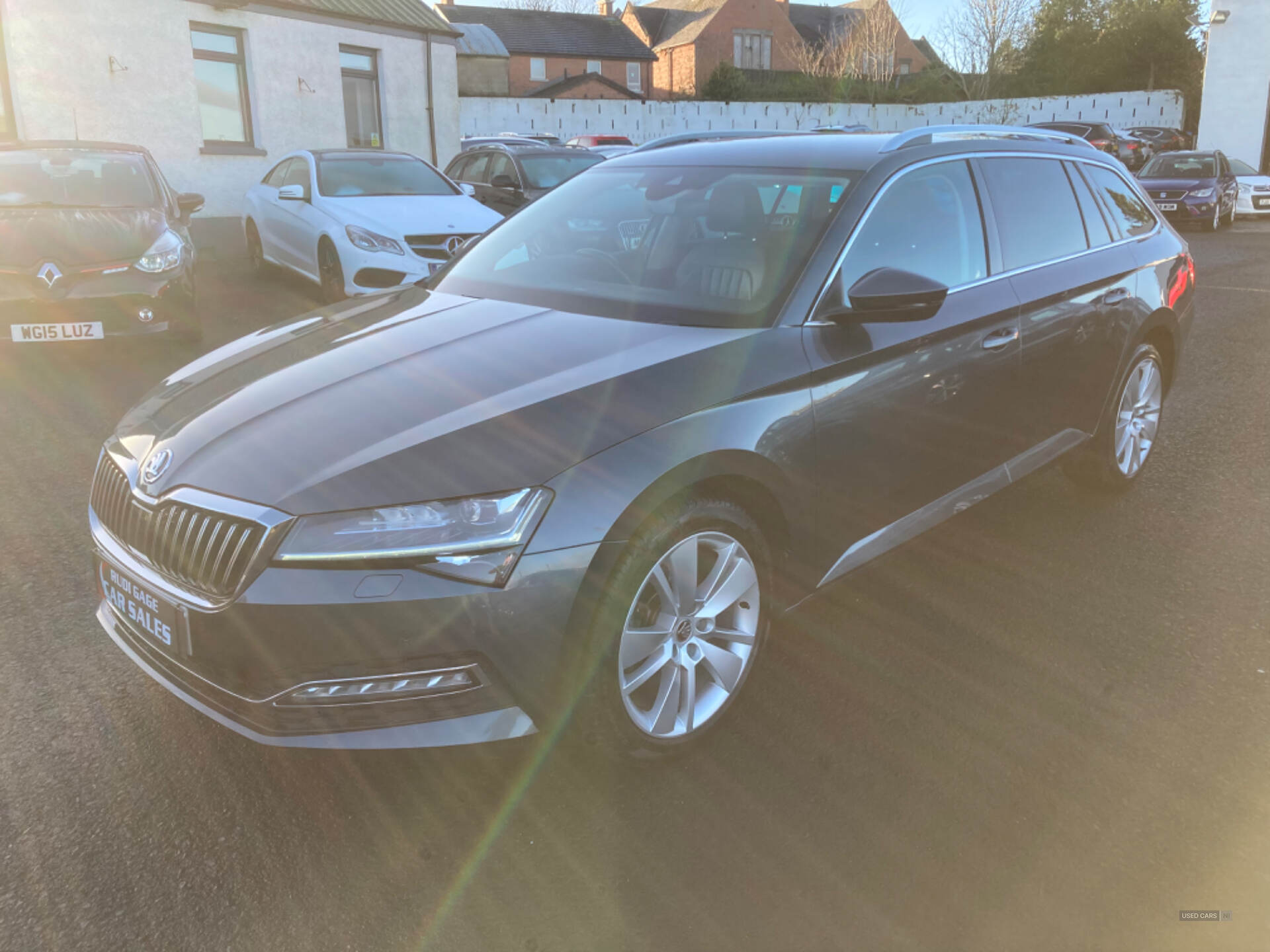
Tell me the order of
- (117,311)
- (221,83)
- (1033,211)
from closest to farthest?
(1033,211) → (117,311) → (221,83)

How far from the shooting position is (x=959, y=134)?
154 inches

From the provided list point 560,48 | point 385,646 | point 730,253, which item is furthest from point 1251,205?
point 560,48

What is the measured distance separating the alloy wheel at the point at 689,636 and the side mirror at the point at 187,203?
24.7 ft

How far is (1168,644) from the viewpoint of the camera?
356 centimetres

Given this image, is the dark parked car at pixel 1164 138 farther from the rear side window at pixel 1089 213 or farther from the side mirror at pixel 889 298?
the side mirror at pixel 889 298

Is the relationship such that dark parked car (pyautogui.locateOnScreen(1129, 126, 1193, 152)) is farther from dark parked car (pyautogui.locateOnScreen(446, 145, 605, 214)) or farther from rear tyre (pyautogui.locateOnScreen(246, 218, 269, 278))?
rear tyre (pyautogui.locateOnScreen(246, 218, 269, 278))

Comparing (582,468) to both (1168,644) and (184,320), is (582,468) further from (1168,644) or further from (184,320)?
(184,320)

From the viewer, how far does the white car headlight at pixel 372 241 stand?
29.9 ft

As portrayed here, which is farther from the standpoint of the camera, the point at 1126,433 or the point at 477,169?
the point at 477,169

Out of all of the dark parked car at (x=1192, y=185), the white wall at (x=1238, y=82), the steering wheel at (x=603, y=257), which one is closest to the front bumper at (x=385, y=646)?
the steering wheel at (x=603, y=257)

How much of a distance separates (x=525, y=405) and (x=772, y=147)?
185 cm

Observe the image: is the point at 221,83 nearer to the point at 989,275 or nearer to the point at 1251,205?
the point at 989,275

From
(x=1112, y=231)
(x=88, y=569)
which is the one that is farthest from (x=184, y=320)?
(x=1112, y=231)

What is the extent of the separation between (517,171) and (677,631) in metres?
11.1
